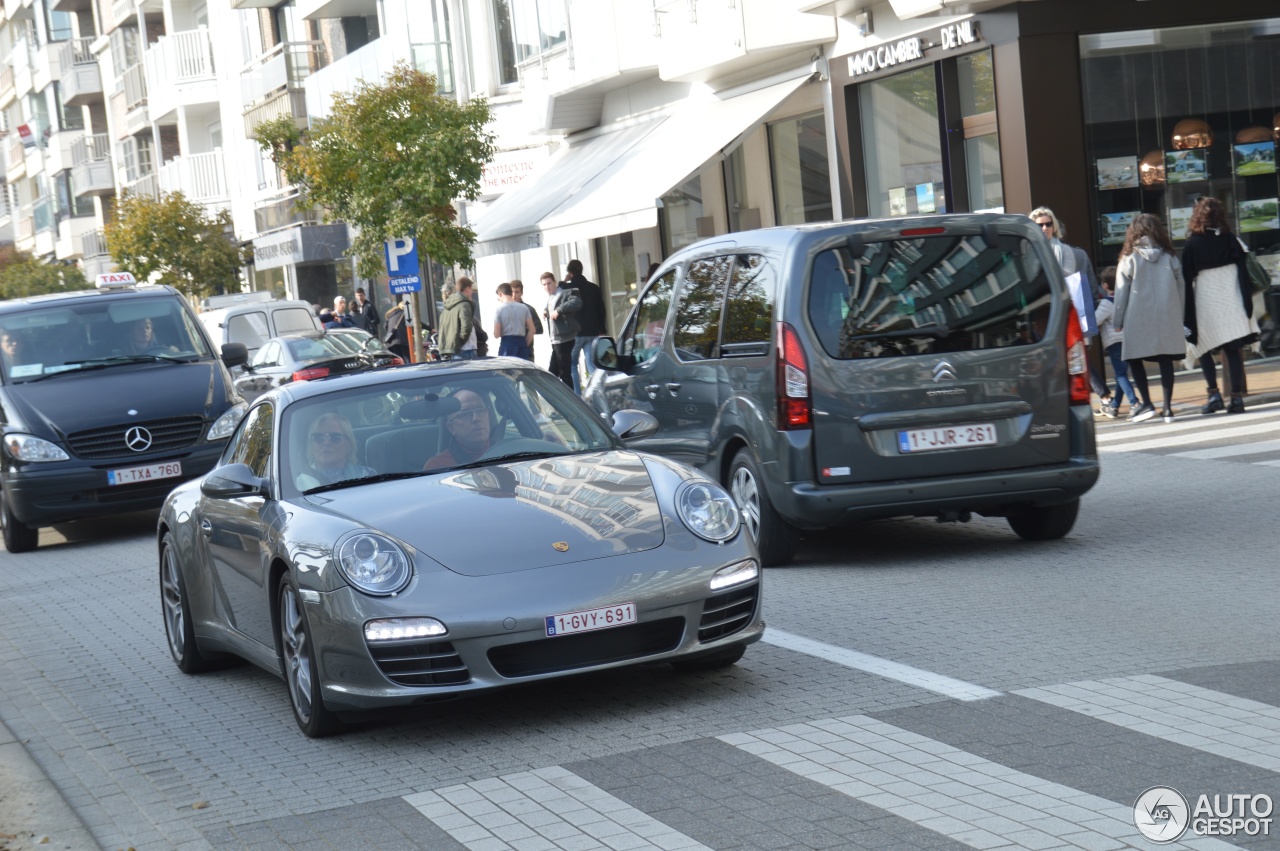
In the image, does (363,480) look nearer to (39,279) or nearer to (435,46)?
(435,46)

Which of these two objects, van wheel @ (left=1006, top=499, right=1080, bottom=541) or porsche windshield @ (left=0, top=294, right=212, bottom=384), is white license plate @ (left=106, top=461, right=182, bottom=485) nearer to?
porsche windshield @ (left=0, top=294, right=212, bottom=384)

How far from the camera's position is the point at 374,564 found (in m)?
6.48

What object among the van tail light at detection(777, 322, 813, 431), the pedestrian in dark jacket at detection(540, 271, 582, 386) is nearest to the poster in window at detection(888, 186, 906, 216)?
the pedestrian in dark jacket at detection(540, 271, 582, 386)

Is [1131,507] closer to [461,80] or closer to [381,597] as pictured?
[381,597]

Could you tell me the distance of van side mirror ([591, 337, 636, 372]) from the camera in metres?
11.8

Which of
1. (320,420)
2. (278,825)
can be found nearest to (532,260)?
(320,420)

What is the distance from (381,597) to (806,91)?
1803cm

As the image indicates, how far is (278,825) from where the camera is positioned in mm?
5605

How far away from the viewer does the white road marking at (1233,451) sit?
13.6 meters

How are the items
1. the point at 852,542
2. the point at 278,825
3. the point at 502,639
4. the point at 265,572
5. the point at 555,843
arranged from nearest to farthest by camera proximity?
the point at 555,843 < the point at 278,825 < the point at 502,639 < the point at 265,572 < the point at 852,542

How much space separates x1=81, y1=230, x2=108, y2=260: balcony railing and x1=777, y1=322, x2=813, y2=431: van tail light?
6521cm

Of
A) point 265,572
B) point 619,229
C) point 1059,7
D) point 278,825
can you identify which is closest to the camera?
point 278,825

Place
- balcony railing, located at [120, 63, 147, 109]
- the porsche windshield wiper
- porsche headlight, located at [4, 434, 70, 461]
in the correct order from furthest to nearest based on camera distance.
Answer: balcony railing, located at [120, 63, 147, 109] < porsche headlight, located at [4, 434, 70, 461] < the porsche windshield wiper

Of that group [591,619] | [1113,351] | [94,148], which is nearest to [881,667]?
[591,619]
